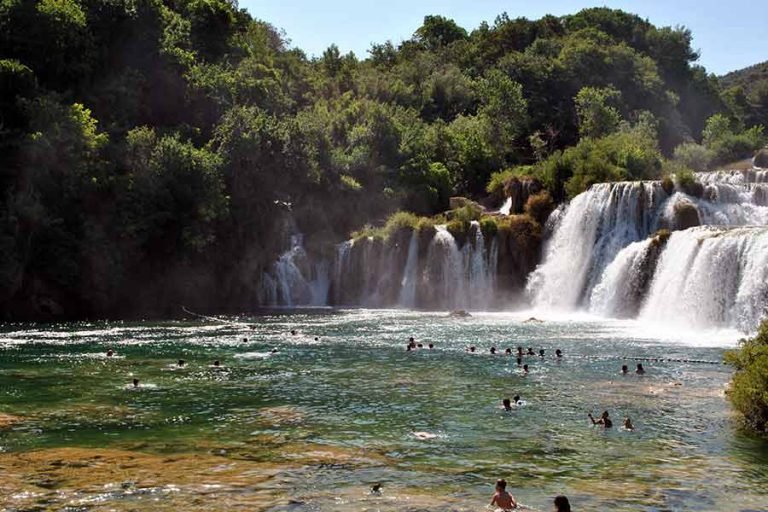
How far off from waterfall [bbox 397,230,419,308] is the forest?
9.35 ft

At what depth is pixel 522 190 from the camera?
66500mm

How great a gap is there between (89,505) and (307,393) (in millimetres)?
12133

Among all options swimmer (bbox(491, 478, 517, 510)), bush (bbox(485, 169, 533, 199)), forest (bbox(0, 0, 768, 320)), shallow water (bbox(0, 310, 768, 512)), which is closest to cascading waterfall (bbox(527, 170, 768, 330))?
forest (bbox(0, 0, 768, 320))

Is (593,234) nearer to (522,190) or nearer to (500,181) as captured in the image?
(522,190)

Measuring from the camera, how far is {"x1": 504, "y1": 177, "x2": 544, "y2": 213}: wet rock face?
6581cm

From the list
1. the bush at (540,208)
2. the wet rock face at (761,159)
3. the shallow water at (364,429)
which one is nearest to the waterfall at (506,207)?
the bush at (540,208)

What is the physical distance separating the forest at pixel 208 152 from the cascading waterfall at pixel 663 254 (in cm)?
343

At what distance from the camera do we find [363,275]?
6650 cm

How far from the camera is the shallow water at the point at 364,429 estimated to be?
51.3 ft

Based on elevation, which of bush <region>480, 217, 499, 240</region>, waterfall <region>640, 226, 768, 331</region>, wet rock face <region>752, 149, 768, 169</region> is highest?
wet rock face <region>752, 149, 768, 169</region>

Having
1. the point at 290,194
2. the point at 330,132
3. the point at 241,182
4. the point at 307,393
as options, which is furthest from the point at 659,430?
the point at 330,132

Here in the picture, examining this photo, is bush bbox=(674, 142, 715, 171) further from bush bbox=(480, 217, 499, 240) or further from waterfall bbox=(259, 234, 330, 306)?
waterfall bbox=(259, 234, 330, 306)

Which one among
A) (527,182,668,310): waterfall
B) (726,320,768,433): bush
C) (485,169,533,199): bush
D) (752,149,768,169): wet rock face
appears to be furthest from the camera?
(752,149,768,169): wet rock face

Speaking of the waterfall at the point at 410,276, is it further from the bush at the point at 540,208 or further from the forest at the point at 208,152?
the bush at the point at 540,208
